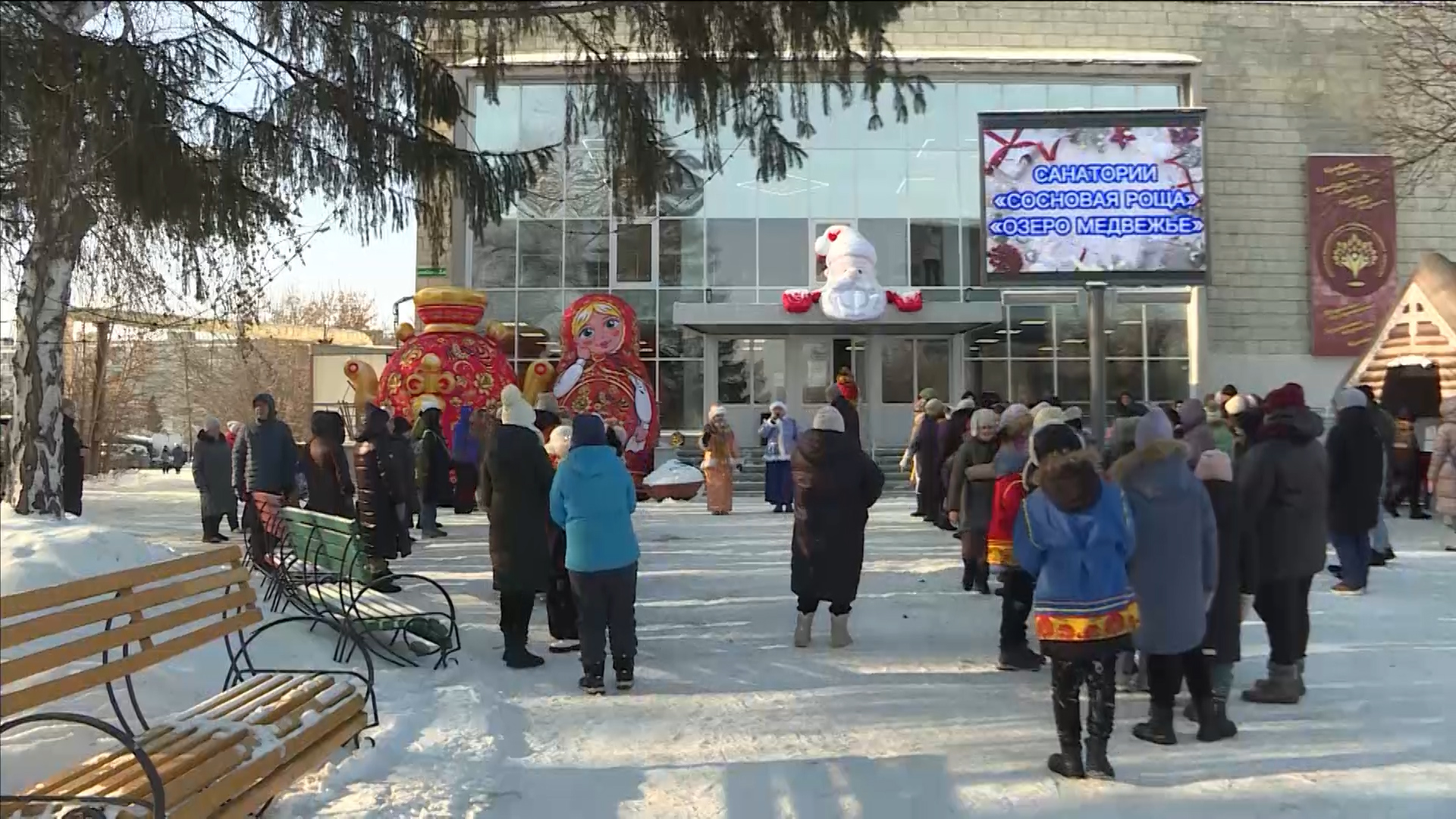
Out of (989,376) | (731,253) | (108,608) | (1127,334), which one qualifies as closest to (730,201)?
(731,253)

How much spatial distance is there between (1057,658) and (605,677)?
2.86 meters

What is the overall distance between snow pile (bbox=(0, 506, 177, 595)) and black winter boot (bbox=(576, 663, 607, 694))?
91.3 inches

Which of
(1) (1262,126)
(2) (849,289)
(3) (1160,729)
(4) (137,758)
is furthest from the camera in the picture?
(1) (1262,126)

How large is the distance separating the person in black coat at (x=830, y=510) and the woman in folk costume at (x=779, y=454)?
24.2ft

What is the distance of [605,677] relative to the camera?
6.05 meters

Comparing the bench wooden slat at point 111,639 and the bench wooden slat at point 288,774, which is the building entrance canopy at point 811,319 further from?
the bench wooden slat at point 288,774

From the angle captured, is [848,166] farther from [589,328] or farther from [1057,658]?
[1057,658]

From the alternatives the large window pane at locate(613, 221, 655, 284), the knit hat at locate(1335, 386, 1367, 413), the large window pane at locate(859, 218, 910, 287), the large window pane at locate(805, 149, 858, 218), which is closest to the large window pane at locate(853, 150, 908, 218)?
the large window pane at locate(805, 149, 858, 218)

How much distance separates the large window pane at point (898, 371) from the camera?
23.6 m

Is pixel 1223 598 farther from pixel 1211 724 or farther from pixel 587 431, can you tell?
pixel 587 431

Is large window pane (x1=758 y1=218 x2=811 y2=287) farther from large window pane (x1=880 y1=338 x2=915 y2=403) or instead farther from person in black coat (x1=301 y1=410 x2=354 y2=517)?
person in black coat (x1=301 y1=410 x2=354 y2=517)

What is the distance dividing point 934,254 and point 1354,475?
17.1 metres

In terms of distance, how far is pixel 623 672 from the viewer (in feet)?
18.9

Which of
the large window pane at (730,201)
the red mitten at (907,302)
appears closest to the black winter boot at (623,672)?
the red mitten at (907,302)
